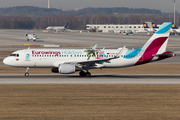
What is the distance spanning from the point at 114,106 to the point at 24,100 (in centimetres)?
812

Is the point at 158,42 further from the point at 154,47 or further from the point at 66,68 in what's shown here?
the point at 66,68

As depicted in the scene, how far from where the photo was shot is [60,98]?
27750 mm

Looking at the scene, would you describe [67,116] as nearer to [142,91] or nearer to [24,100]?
[24,100]

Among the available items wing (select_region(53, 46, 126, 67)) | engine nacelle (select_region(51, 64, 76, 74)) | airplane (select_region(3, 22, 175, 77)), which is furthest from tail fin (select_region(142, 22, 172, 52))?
engine nacelle (select_region(51, 64, 76, 74))

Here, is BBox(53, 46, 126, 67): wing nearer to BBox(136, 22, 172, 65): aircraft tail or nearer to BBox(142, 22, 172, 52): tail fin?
BBox(136, 22, 172, 65): aircraft tail

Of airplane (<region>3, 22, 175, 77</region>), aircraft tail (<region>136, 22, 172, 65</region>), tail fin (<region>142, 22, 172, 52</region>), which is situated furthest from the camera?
tail fin (<region>142, 22, 172, 52</region>)

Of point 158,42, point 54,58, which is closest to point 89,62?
point 54,58

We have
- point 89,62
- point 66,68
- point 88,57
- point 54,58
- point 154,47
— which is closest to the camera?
point 66,68

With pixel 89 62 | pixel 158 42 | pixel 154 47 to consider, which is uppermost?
pixel 158 42

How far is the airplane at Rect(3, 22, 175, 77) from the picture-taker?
41.5 metres

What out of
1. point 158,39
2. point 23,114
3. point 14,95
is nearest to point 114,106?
point 23,114

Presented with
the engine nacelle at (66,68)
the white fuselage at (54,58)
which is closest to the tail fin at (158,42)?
the white fuselage at (54,58)

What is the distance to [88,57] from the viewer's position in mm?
42219

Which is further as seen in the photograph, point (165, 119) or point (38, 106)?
point (38, 106)
